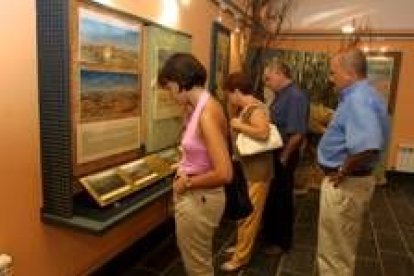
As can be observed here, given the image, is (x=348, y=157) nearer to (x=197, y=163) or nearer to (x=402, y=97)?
(x=197, y=163)

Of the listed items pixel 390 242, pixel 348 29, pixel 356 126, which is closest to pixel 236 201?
pixel 356 126

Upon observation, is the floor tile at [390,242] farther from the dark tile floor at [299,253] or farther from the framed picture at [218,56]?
the framed picture at [218,56]

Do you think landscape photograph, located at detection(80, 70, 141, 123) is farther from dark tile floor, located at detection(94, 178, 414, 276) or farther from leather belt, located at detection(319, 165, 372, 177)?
leather belt, located at detection(319, 165, 372, 177)

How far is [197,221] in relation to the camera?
1724 millimetres

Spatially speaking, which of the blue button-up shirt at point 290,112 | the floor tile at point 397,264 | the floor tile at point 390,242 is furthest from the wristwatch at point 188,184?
the floor tile at point 390,242

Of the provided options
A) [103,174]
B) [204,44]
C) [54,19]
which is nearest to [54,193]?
[103,174]

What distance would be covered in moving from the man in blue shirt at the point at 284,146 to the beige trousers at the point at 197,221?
132 cm

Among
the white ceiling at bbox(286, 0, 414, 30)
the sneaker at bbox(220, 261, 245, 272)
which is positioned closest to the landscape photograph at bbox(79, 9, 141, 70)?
the sneaker at bbox(220, 261, 245, 272)

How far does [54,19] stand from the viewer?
1748mm

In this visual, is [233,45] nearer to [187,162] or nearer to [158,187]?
[158,187]

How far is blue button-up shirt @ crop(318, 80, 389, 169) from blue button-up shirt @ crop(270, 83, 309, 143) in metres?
0.78

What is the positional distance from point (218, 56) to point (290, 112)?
133cm

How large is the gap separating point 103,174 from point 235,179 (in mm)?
771

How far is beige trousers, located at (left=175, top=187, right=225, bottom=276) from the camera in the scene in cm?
172
